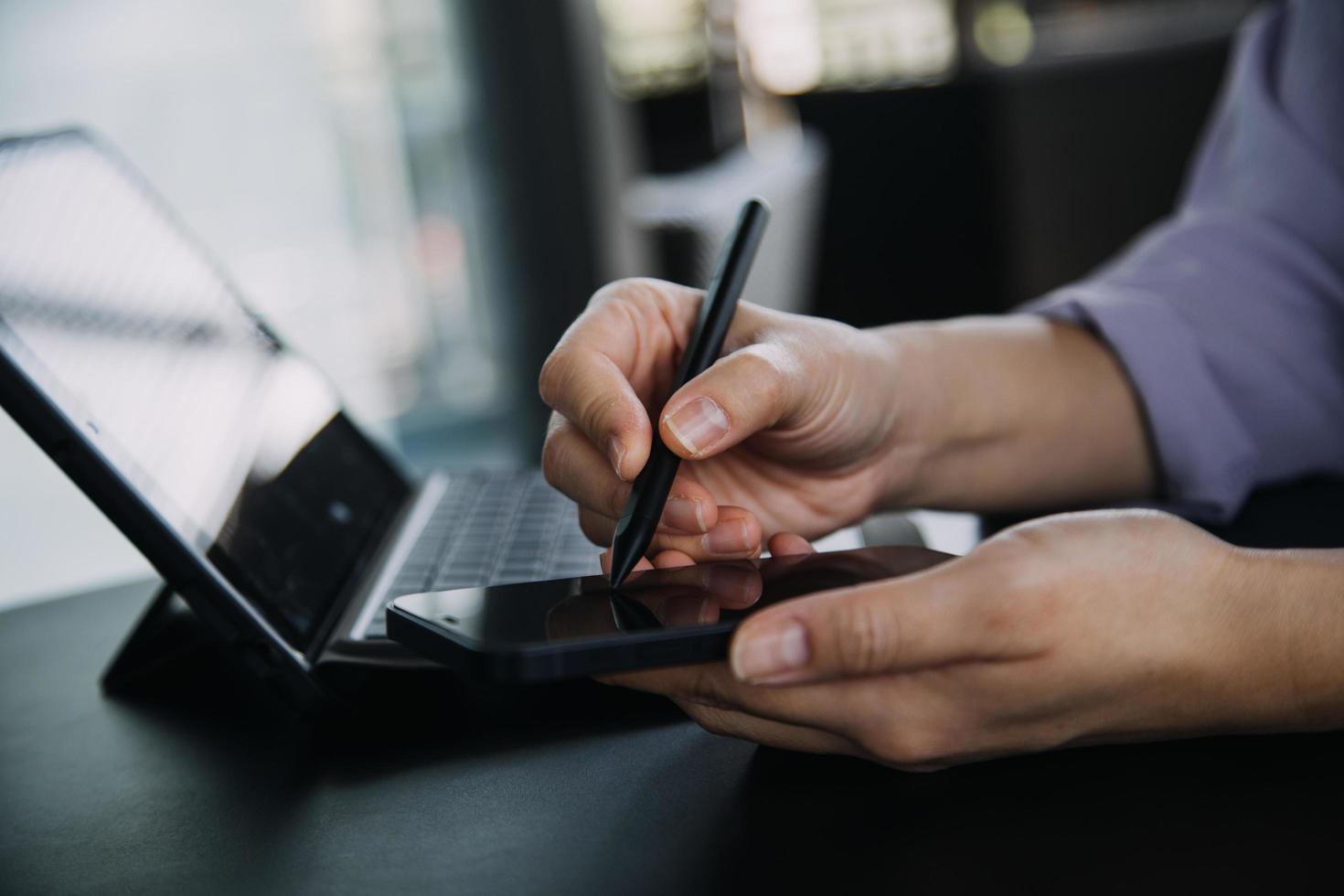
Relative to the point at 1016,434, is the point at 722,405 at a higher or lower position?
higher

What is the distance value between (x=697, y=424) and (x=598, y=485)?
75 mm

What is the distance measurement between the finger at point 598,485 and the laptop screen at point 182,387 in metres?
0.10

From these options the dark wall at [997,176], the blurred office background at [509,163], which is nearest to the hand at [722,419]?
the blurred office background at [509,163]

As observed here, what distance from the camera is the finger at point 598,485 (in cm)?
46

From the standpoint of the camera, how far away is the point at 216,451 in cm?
50

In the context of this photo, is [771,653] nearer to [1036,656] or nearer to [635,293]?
[1036,656]

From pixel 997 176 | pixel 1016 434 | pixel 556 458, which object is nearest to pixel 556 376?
pixel 556 458

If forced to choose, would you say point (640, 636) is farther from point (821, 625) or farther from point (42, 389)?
point (42, 389)

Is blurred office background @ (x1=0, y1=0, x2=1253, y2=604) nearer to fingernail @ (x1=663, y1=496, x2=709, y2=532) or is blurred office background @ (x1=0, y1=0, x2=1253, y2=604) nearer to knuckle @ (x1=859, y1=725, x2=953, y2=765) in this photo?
fingernail @ (x1=663, y1=496, x2=709, y2=532)

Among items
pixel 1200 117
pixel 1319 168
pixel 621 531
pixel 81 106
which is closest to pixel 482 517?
pixel 621 531

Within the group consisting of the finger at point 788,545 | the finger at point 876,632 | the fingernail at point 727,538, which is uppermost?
the finger at point 876,632

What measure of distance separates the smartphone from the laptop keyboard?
0.28 feet

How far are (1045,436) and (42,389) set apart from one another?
46 centimetres

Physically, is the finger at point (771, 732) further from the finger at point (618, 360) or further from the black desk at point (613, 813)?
the finger at point (618, 360)
